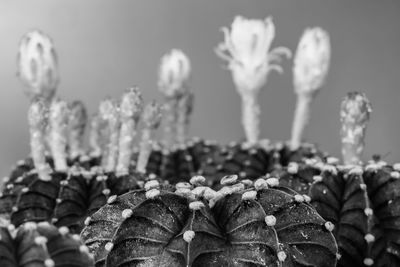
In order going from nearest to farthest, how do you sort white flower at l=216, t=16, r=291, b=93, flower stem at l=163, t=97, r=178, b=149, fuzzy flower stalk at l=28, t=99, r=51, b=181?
fuzzy flower stalk at l=28, t=99, r=51, b=181 → white flower at l=216, t=16, r=291, b=93 → flower stem at l=163, t=97, r=178, b=149

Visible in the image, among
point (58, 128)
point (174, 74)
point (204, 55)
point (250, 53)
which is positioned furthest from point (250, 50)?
point (204, 55)

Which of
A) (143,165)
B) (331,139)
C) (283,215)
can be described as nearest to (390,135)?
(331,139)

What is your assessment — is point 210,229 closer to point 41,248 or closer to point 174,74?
point 41,248

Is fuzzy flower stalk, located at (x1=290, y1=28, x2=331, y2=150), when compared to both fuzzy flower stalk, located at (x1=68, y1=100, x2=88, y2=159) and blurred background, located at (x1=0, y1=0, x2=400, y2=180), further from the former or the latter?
blurred background, located at (x1=0, y1=0, x2=400, y2=180)

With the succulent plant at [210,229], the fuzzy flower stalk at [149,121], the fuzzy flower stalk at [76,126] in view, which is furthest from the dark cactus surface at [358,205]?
A: the fuzzy flower stalk at [76,126]

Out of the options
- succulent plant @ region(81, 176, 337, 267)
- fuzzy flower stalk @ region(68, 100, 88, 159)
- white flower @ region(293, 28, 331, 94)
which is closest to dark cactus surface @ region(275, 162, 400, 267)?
succulent plant @ region(81, 176, 337, 267)

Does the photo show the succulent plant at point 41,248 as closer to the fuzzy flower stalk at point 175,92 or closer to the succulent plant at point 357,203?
the succulent plant at point 357,203
